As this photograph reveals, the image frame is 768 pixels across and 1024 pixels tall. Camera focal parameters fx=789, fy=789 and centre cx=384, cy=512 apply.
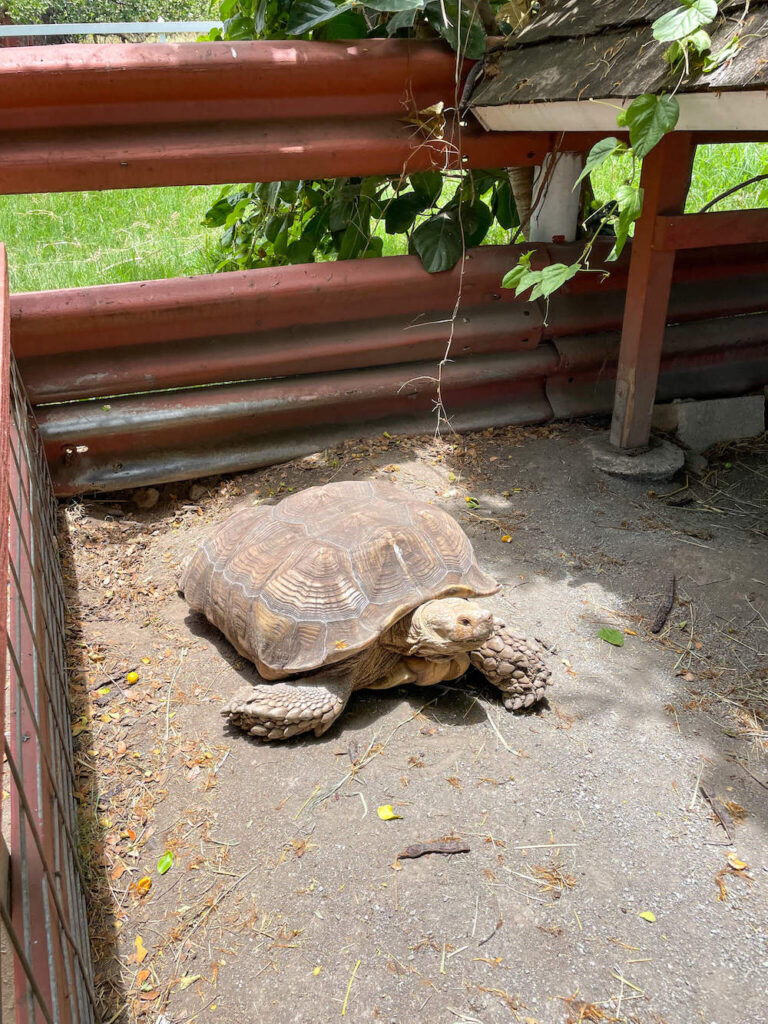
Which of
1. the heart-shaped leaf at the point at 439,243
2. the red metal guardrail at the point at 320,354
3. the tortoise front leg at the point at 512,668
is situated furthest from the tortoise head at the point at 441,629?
the heart-shaped leaf at the point at 439,243

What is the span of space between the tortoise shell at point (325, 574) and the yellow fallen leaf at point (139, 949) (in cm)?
97

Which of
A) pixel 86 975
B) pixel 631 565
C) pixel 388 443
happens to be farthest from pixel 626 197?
pixel 86 975

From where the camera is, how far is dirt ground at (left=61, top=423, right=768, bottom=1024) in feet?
6.71

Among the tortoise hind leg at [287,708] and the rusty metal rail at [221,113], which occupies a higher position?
the rusty metal rail at [221,113]

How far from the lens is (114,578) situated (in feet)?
12.7

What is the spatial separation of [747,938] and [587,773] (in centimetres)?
67

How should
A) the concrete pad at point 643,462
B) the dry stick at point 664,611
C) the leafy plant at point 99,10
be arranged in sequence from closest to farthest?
the dry stick at point 664,611
the concrete pad at point 643,462
the leafy plant at point 99,10

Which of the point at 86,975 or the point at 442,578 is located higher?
the point at 442,578

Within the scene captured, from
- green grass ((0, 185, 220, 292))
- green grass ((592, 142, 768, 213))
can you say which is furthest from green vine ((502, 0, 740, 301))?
green grass ((592, 142, 768, 213))

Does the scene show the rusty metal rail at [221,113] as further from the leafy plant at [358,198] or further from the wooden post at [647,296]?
the wooden post at [647,296]

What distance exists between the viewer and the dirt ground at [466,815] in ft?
6.71

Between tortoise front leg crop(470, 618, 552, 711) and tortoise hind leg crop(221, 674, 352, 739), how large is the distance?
523 mm

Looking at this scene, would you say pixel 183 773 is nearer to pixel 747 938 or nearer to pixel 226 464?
pixel 747 938

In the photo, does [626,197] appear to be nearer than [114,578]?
Yes
